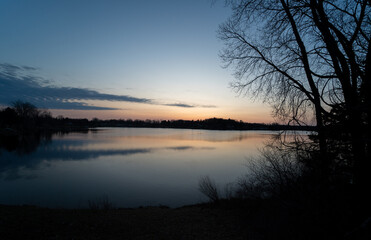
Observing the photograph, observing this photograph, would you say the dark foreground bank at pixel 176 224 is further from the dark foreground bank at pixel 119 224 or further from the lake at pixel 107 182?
the lake at pixel 107 182

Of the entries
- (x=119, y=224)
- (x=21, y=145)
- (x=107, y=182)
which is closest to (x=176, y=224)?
(x=119, y=224)

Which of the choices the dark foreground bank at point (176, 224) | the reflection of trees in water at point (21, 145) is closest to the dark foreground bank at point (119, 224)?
the dark foreground bank at point (176, 224)

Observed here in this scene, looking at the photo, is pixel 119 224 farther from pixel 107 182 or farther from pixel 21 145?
pixel 21 145

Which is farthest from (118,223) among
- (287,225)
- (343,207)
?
(343,207)

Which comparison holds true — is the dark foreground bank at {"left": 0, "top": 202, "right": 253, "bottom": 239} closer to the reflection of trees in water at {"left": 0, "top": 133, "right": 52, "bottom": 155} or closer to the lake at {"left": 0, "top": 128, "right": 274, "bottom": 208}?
the lake at {"left": 0, "top": 128, "right": 274, "bottom": 208}

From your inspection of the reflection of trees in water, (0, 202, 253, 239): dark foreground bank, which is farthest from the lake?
the reflection of trees in water

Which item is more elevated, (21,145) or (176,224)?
(176,224)

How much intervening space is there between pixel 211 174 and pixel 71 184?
9784mm

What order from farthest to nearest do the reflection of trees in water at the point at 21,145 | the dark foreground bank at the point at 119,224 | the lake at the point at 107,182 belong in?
the reflection of trees in water at the point at 21,145
the lake at the point at 107,182
the dark foreground bank at the point at 119,224

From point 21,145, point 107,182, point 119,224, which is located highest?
point 119,224

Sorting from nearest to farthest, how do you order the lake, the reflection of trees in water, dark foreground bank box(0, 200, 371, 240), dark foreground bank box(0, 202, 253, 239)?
dark foreground bank box(0, 200, 371, 240) < dark foreground bank box(0, 202, 253, 239) < the lake < the reflection of trees in water

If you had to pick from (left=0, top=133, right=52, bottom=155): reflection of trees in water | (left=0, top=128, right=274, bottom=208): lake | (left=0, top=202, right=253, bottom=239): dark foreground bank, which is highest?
(left=0, top=202, right=253, bottom=239): dark foreground bank

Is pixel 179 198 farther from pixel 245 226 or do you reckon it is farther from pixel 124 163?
pixel 124 163

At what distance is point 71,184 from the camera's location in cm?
1296
